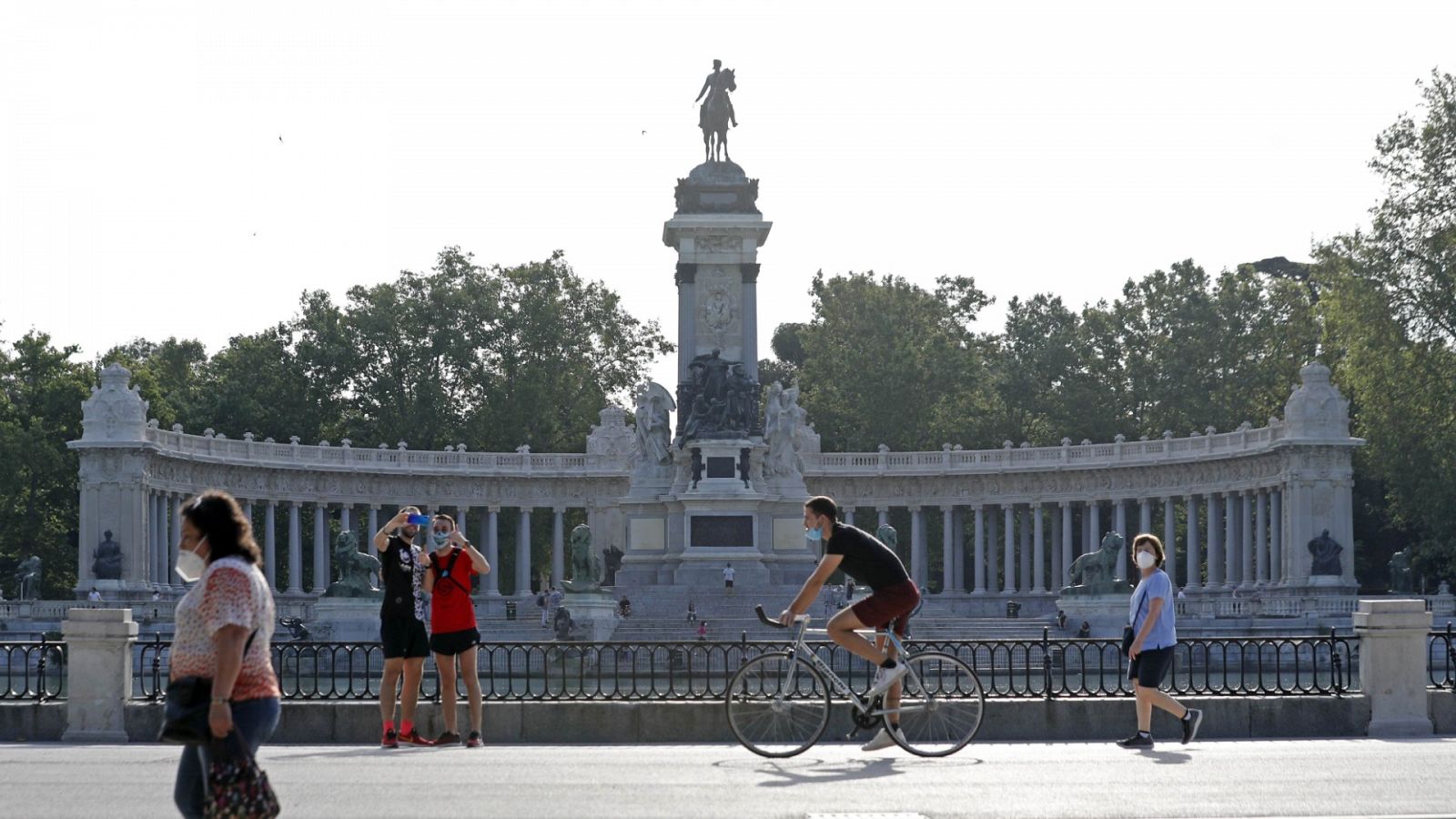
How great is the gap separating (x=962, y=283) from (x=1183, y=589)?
117ft

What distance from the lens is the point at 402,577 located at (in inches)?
821

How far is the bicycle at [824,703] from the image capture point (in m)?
18.8

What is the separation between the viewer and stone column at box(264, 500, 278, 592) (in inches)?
3206

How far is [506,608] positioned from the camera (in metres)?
68.9

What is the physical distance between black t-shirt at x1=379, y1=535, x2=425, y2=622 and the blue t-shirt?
714 centimetres

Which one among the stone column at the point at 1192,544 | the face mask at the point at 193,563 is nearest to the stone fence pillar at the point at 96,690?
the face mask at the point at 193,563

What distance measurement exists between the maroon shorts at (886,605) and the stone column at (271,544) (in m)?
60.9

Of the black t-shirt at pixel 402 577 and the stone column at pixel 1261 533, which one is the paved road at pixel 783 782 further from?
the stone column at pixel 1261 533

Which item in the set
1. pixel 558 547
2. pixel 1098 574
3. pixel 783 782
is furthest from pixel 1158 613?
pixel 558 547

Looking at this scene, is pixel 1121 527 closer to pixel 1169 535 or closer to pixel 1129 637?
pixel 1169 535

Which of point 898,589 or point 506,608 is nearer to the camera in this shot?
point 898,589

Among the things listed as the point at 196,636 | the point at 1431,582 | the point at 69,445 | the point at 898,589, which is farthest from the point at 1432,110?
the point at 196,636

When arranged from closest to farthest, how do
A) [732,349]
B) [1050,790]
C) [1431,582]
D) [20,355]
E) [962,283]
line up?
[1050,790], [732,349], [1431,582], [20,355], [962,283]

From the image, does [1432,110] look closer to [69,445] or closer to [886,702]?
[69,445]
